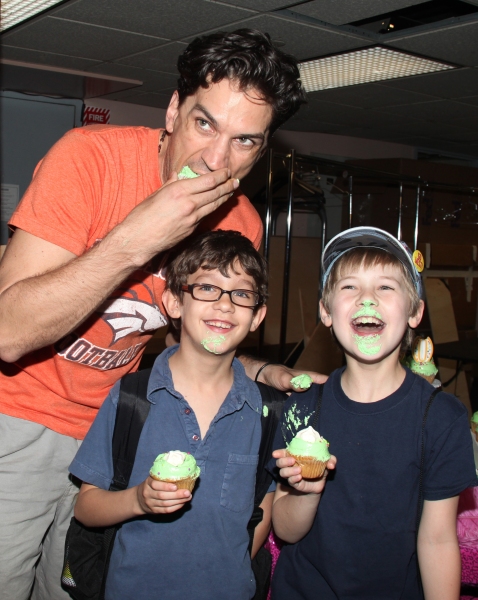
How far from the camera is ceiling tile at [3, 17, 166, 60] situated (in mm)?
4066

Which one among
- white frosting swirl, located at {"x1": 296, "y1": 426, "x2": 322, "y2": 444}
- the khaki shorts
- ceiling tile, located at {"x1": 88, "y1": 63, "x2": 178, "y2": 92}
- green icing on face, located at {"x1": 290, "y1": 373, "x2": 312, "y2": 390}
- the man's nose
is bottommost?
the khaki shorts

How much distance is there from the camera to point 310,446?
4.48 feet

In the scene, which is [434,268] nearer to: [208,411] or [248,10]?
[248,10]

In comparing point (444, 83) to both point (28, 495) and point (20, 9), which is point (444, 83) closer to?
point (20, 9)

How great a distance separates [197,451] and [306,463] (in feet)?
0.99

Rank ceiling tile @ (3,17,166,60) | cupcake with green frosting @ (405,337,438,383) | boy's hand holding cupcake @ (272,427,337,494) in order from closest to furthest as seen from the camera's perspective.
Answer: boy's hand holding cupcake @ (272,427,337,494), cupcake with green frosting @ (405,337,438,383), ceiling tile @ (3,17,166,60)

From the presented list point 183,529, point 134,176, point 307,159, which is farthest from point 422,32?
point 183,529

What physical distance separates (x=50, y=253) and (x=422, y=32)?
137 inches

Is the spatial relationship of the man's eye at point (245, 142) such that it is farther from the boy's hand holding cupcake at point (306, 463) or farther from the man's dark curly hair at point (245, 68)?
the boy's hand holding cupcake at point (306, 463)

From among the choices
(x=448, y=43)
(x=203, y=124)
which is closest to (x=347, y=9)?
(x=448, y=43)

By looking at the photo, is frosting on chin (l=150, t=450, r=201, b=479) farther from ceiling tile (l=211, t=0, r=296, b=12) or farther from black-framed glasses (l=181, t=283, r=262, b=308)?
ceiling tile (l=211, t=0, r=296, b=12)

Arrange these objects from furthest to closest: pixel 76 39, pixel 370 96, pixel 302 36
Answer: pixel 370 96 → pixel 76 39 → pixel 302 36

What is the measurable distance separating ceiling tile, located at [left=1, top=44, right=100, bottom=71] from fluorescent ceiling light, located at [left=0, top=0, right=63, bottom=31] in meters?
0.64

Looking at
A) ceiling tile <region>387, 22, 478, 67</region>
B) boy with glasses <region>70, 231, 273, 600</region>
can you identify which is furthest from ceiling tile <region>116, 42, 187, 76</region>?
boy with glasses <region>70, 231, 273, 600</region>
